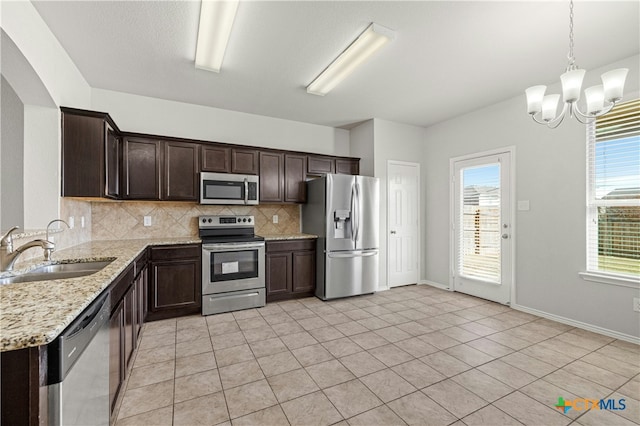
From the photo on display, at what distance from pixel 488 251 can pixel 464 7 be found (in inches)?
125

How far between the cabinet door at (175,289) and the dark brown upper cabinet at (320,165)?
7.21 ft

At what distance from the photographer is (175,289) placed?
3.34 m

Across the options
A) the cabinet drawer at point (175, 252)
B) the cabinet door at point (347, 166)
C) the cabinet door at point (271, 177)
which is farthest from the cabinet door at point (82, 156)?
the cabinet door at point (347, 166)

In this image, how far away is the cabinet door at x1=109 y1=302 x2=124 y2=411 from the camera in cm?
159

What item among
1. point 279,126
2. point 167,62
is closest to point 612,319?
point 279,126

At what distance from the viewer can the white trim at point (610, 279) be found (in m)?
2.74

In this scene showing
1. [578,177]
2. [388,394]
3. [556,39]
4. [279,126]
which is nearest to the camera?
[388,394]

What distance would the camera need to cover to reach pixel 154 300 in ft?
10.6

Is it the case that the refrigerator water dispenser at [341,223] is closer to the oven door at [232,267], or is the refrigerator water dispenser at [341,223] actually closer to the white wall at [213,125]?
the oven door at [232,267]

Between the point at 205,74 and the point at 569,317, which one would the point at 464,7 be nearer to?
the point at 205,74

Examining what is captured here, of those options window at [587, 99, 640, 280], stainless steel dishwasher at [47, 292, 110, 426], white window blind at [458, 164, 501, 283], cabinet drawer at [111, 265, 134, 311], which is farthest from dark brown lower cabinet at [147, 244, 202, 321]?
window at [587, 99, 640, 280]

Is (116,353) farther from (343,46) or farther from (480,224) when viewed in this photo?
(480,224)

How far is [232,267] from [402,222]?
9.55 feet

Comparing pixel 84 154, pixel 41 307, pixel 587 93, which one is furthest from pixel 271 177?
pixel 587 93
